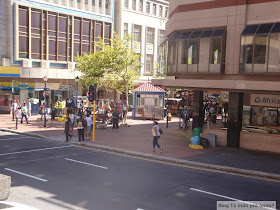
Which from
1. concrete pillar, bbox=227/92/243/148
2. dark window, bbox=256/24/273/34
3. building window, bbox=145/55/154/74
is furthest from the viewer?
building window, bbox=145/55/154/74

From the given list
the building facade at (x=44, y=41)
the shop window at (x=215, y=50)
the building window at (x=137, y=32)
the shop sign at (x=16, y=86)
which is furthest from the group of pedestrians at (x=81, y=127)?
the building window at (x=137, y=32)

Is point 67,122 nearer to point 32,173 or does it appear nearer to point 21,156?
point 21,156

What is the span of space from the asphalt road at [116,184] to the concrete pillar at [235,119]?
6.18 meters

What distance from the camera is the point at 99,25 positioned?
4559cm

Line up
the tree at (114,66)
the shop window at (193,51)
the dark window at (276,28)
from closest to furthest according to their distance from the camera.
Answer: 1. the dark window at (276,28)
2. the shop window at (193,51)
3. the tree at (114,66)

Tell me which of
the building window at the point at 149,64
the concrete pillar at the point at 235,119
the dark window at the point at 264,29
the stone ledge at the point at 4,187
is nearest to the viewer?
the stone ledge at the point at 4,187

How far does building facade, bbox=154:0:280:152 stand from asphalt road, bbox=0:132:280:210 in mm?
6173

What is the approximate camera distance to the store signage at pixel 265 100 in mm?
19453

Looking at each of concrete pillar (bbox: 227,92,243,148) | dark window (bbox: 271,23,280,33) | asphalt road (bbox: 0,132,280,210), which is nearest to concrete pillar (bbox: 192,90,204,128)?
concrete pillar (bbox: 227,92,243,148)

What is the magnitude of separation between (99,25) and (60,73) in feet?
32.3

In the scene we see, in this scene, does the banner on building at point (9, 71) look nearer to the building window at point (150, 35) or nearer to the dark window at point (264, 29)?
the building window at point (150, 35)

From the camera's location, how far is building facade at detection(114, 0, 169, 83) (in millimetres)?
48094

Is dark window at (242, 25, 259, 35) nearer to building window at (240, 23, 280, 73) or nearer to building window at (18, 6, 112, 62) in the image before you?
building window at (240, 23, 280, 73)

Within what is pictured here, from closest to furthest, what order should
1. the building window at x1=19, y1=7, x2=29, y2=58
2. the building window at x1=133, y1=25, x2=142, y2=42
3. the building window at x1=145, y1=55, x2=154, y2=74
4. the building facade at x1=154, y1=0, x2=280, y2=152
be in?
the building facade at x1=154, y1=0, x2=280, y2=152 → the building window at x1=19, y1=7, x2=29, y2=58 → the building window at x1=133, y1=25, x2=142, y2=42 → the building window at x1=145, y1=55, x2=154, y2=74
